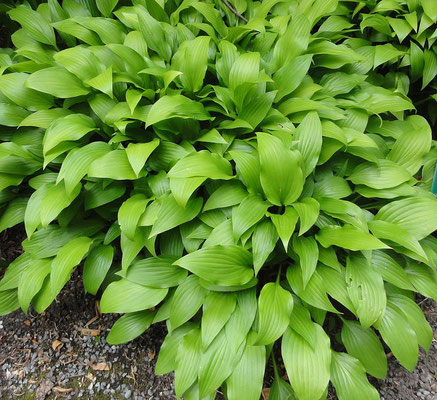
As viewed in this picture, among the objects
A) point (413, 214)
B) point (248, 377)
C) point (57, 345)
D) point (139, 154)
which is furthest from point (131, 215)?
point (413, 214)

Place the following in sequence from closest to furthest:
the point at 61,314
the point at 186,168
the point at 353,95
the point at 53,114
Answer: the point at 186,168 → the point at 53,114 → the point at 61,314 → the point at 353,95

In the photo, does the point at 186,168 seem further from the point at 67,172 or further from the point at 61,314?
the point at 61,314

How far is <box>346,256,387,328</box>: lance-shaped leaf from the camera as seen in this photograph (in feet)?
4.65

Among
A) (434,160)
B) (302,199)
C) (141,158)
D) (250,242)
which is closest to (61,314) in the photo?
(141,158)

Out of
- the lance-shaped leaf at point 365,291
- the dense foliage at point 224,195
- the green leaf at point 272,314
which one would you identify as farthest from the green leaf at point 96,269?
the lance-shaped leaf at point 365,291

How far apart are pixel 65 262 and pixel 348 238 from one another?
4.08 feet

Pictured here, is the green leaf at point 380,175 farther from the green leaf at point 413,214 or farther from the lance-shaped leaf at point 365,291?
the lance-shaped leaf at point 365,291

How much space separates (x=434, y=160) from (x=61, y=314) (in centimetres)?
227

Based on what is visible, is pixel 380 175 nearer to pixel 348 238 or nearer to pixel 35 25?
pixel 348 238

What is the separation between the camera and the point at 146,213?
159 centimetres

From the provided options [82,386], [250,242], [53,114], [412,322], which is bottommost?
[82,386]

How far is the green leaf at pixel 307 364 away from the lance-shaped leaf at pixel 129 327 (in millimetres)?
666

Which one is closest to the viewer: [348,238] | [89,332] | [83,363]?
[348,238]

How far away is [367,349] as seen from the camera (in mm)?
1565
